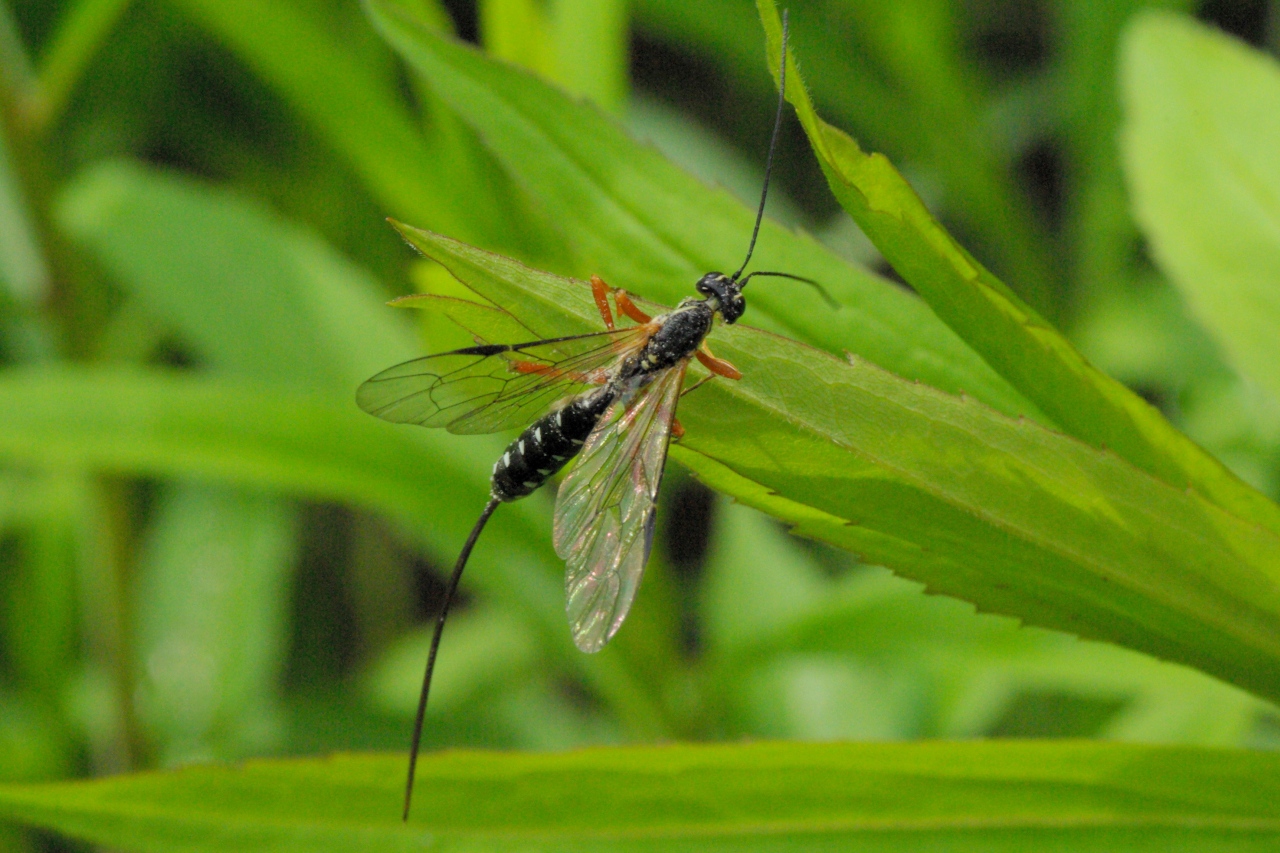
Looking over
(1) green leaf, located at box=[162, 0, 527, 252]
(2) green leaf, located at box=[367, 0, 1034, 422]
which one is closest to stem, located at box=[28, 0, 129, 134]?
(1) green leaf, located at box=[162, 0, 527, 252]

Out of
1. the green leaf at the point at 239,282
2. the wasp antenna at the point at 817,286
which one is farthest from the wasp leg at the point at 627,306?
the green leaf at the point at 239,282

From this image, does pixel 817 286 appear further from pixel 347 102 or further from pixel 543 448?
pixel 347 102

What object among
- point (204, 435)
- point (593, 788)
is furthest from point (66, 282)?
point (593, 788)

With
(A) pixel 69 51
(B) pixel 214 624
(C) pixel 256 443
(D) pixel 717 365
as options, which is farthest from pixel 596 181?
(B) pixel 214 624

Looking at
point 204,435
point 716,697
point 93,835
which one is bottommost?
point 93,835

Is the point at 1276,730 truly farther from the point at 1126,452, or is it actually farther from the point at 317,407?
the point at 317,407
